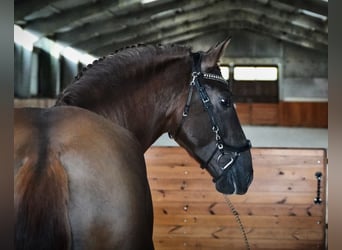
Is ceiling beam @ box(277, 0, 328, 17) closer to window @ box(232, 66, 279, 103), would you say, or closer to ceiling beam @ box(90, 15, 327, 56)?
ceiling beam @ box(90, 15, 327, 56)

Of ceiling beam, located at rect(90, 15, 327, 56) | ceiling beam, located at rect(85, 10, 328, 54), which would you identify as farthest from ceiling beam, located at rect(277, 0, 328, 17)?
ceiling beam, located at rect(90, 15, 327, 56)

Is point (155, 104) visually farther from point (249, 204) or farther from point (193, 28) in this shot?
point (193, 28)

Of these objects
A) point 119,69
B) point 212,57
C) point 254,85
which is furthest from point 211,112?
point 254,85

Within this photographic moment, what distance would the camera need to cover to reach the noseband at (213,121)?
152 cm

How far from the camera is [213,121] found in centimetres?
154

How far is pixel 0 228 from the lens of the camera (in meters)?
0.34

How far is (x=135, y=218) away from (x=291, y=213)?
218 centimetres

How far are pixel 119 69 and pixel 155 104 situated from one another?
20cm

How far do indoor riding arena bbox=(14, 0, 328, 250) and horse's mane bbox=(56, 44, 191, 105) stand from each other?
1.3 inches

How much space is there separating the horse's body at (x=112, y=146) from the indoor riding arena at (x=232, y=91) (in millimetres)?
35

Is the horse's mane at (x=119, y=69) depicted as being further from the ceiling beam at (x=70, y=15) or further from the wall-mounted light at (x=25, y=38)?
the ceiling beam at (x=70, y=15)

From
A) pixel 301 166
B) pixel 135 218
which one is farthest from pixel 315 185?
pixel 135 218

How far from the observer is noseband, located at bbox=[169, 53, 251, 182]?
5.00 feet

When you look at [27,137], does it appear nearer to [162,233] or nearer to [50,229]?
[50,229]
